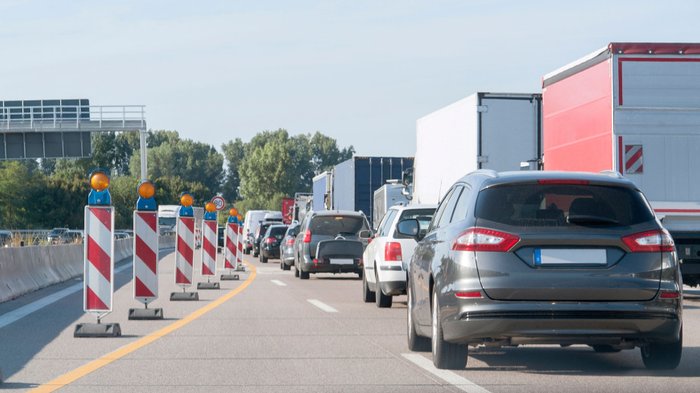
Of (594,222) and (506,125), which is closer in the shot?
(594,222)

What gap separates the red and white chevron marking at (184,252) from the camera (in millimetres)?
19875

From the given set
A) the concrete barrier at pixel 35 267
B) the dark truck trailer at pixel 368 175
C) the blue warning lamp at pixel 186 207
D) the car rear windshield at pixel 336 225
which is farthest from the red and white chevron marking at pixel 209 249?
the dark truck trailer at pixel 368 175

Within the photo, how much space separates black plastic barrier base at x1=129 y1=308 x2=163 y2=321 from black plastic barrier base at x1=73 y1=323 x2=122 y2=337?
7.61ft

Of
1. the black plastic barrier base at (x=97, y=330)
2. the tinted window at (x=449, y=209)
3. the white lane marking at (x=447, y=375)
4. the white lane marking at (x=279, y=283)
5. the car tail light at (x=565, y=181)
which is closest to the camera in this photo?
the white lane marking at (x=447, y=375)

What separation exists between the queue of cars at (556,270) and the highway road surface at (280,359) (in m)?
0.34

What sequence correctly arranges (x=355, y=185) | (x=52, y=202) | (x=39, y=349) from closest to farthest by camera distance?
(x=39, y=349) < (x=355, y=185) < (x=52, y=202)

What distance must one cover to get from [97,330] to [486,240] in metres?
5.15

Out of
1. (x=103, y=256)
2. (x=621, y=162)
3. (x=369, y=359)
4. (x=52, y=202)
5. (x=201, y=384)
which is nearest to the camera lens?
(x=201, y=384)

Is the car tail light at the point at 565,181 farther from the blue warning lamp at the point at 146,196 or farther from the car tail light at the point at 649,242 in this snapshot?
the blue warning lamp at the point at 146,196

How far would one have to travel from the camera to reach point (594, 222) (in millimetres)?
9258

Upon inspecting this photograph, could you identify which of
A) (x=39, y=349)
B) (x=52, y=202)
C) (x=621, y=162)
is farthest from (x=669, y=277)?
(x=52, y=202)

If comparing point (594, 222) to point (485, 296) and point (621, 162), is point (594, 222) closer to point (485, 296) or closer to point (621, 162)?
point (485, 296)

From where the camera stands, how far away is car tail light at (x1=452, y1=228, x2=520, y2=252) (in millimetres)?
9102

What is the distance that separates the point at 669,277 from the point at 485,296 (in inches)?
52.1
